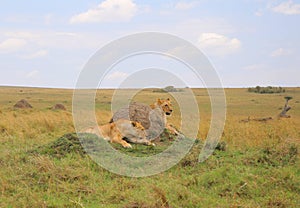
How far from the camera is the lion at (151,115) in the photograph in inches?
402

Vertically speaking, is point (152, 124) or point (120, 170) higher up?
point (152, 124)

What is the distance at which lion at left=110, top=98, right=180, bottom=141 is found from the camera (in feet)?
33.5

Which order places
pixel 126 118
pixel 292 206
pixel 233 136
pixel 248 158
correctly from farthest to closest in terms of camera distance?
pixel 233 136
pixel 126 118
pixel 248 158
pixel 292 206

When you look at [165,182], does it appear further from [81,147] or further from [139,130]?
[139,130]

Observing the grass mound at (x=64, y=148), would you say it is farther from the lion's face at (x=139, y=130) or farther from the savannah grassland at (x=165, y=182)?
the lion's face at (x=139, y=130)

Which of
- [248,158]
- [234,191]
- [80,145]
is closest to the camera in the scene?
[234,191]

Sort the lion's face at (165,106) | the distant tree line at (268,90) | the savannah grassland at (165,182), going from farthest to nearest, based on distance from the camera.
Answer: the distant tree line at (268,90)
the lion's face at (165,106)
the savannah grassland at (165,182)

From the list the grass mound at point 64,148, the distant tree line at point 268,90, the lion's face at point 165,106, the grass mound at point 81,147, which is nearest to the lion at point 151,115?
the lion's face at point 165,106

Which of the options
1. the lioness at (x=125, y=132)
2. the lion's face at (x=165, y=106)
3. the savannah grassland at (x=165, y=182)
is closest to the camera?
the savannah grassland at (x=165, y=182)

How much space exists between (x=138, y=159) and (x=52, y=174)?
2008 mm

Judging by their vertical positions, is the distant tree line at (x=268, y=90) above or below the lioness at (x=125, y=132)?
above

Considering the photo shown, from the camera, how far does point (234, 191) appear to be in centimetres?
625

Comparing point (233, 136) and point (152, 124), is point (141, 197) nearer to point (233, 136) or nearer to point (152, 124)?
point (152, 124)

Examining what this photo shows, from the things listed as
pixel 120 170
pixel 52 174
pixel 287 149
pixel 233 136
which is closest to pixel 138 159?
pixel 120 170
